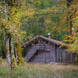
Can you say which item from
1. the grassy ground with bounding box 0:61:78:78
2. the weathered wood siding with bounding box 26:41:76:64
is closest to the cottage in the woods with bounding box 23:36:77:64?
the weathered wood siding with bounding box 26:41:76:64

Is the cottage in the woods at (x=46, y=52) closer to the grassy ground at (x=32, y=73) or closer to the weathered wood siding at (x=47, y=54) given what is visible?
the weathered wood siding at (x=47, y=54)

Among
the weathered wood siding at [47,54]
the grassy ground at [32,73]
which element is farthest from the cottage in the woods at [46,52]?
the grassy ground at [32,73]

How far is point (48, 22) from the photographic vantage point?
39750mm

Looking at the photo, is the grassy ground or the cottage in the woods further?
the cottage in the woods

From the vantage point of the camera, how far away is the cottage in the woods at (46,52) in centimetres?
2880

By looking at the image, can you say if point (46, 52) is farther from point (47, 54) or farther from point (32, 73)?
point (32, 73)

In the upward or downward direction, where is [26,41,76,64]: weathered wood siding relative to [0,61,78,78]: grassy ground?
downward

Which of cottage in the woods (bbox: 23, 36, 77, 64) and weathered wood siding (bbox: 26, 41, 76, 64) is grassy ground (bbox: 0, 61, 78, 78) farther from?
weathered wood siding (bbox: 26, 41, 76, 64)

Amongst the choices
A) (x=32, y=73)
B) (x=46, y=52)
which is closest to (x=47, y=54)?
(x=46, y=52)

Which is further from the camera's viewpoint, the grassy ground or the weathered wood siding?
the weathered wood siding

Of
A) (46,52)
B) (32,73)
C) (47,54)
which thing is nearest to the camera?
(32,73)

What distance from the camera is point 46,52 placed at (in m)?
30.0

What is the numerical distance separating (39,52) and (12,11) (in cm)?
1405

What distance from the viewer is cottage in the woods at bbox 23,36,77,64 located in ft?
94.5
